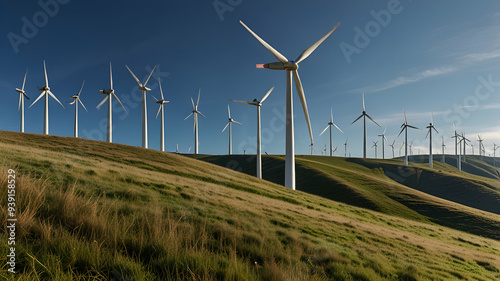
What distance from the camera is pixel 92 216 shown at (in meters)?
6.18

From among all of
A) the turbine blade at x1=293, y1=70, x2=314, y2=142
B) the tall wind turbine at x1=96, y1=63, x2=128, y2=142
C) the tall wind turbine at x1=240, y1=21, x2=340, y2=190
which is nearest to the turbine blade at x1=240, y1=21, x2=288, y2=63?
the tall wind turbine at x1=240, y1=21, x2=340, y2=190

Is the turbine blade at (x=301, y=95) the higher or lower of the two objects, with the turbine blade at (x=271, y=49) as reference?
lower

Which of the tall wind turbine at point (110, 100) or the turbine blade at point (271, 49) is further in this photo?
the tall wind turbine at point (110, 100)

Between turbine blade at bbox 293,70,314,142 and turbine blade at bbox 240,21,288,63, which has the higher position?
turbine blade at bbox 240,21,288,63

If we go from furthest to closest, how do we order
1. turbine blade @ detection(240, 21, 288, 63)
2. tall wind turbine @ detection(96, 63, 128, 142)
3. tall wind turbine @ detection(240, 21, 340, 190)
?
tall wind turbine @ detection(96, 63, 128, 142) < tall wind turbine @ detection(240, 21, 340, 190) < turbine blade @ detection(240, 21, 288, 63)

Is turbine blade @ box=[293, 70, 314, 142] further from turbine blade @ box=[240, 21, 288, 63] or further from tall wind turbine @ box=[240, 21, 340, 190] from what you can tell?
turbine blade @ box=[240, 21, 288, 63]

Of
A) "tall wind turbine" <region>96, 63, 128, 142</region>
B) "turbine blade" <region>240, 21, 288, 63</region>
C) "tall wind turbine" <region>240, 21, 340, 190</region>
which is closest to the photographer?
"turbine blade" <region>240, 21, 288, 63</region>

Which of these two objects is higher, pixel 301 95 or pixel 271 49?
pixel 271 49

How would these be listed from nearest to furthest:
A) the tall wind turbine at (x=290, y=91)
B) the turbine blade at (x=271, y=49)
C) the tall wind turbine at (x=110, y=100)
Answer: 1. the turbine blade at (x=271, y=49)
2. the tall wind turbine at (x=290, y=91)
3. the tall wind turbine at (x=110, y=100)

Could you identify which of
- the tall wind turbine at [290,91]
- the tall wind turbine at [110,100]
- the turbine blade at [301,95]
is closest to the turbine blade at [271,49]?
the tall wind turbine at [290,91]

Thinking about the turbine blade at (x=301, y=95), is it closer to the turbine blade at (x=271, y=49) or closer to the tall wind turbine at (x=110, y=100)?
the turbine blade at (x=271, y=49)

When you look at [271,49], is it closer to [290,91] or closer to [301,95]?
[290,91]

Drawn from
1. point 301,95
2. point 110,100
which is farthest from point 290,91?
point 110,100

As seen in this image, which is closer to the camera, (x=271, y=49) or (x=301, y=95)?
(x=271, y=49)
